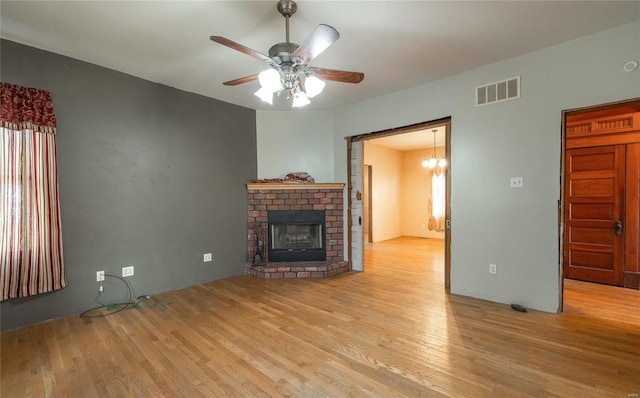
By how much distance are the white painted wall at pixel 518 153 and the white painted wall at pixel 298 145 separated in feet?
5.08

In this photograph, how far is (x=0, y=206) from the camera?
2391 mm

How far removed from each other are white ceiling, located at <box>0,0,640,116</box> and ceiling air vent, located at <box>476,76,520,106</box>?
0.26 metres

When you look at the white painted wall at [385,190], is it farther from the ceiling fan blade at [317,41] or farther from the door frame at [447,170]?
the ceiling fan blade at [317,41]

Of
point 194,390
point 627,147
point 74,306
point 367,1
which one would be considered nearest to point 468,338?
point 194,390

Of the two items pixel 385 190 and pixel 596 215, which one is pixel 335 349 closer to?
pixel 596 215

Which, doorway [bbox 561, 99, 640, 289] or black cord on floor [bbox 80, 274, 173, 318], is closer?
black cord on floor [bbox 80, 274, 173, 318]

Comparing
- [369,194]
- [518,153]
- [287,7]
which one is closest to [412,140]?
[369,194]

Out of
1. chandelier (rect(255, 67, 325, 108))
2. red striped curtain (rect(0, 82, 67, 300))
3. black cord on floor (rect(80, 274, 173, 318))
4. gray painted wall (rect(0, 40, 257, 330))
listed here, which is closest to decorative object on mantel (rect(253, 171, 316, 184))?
gray painted wall (rect(0, 40, 257, 330))

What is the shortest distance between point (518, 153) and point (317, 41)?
2485 mm

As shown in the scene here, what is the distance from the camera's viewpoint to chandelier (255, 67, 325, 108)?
1.95m

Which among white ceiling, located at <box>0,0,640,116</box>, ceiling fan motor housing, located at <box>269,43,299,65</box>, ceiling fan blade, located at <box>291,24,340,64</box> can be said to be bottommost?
ceiling fan blade, located at <box>291,24,340,64</box>

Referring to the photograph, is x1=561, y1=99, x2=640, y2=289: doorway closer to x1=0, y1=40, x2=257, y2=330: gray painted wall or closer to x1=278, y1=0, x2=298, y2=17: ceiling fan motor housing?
x1=278, y1=0, x2=298, y2=17: ceiling fan motor housing

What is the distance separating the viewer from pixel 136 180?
3287 millimetres

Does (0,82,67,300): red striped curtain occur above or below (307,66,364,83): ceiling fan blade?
below
